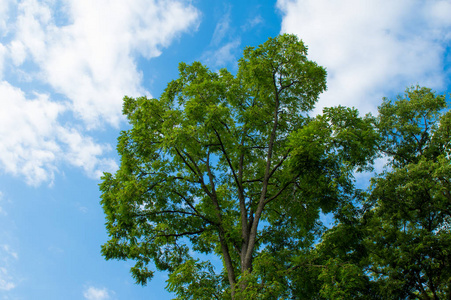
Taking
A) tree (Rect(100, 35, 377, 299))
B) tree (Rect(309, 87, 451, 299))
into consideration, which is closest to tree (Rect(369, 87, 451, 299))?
tree (Rect(309, 87, 451, 299))

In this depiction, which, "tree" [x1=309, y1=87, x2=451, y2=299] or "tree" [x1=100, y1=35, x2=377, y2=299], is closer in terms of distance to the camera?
"tree" [x1=100, y1=35, x2=377, y2=299]

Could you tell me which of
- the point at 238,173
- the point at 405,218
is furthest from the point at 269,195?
the point at 405,218

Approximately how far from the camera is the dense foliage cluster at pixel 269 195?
37.5 feet

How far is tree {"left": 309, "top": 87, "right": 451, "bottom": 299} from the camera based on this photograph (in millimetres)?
13539

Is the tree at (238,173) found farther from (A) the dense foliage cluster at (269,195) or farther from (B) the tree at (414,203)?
(B) the tree at (414,203)

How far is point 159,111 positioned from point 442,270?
585 inches

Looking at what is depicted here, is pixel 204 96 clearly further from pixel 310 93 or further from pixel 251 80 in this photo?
pixel 310 93

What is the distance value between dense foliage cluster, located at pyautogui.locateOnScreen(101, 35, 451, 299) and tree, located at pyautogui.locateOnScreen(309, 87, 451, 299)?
83 mm

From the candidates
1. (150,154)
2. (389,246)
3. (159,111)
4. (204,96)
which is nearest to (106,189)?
(150,154)

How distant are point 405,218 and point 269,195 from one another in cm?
826

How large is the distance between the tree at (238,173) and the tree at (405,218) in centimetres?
166

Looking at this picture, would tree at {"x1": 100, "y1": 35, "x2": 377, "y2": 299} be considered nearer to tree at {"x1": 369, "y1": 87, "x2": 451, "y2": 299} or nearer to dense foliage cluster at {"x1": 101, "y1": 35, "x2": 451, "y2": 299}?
dense foliage cluster at {"x1": 101, "y1": 35, "x2": 451, "y2": 299}

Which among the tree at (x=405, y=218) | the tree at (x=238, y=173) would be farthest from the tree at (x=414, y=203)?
the tree at (x=238, y=173)

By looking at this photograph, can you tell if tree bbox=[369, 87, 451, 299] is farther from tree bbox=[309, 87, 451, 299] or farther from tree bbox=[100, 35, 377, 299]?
tree bbox=[100, 35, 377, 299]
